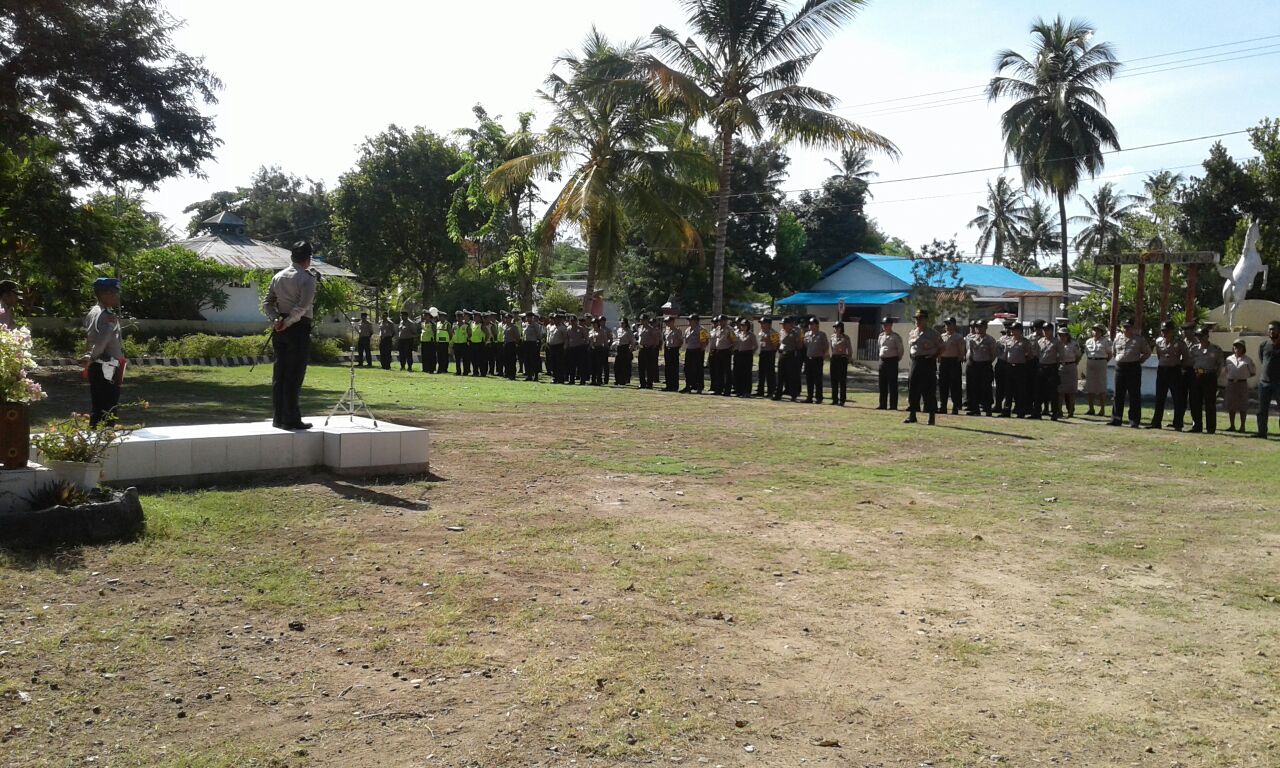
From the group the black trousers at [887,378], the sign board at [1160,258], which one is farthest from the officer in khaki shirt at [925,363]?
the sign board at [1160,258]

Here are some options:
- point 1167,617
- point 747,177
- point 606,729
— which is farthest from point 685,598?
point 747,177

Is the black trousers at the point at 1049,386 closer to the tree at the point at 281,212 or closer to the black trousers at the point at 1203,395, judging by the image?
the black trousers at the point at 1203,395

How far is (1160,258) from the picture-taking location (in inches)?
786

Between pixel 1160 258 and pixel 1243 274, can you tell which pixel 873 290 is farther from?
pixel 1160 258

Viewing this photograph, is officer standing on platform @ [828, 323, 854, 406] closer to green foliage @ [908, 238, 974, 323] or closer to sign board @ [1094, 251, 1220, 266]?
sign board @ [1094, 251, 1220, 266]

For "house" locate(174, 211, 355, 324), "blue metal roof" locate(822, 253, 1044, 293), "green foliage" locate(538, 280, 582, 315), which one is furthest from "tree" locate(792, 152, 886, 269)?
"house" locate(174, 211, 355, 324)

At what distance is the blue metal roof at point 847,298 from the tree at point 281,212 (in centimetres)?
3127

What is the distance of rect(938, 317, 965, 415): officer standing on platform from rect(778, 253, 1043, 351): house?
24.4m

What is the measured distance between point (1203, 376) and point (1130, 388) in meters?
1.12

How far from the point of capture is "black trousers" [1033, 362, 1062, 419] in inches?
709

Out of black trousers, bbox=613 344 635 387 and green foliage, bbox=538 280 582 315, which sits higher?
green foliage, bbox=538 280 582 315

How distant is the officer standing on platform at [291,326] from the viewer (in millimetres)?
8742

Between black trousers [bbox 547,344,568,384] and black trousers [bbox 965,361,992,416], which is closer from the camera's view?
black trousers [bbox 965,361,992,416]

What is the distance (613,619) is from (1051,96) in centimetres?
3698
